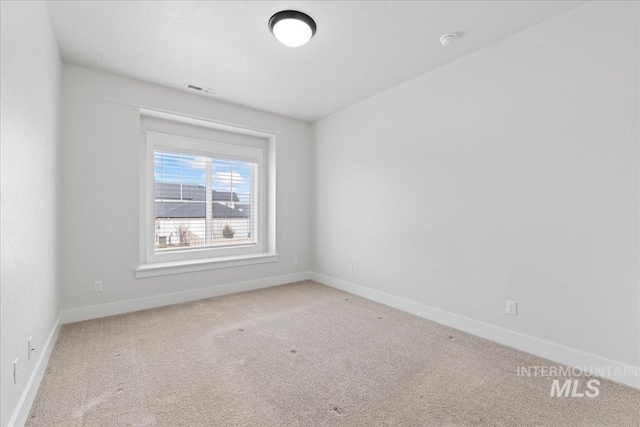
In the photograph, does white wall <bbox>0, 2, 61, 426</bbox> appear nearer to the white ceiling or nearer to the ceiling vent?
the white ceiling

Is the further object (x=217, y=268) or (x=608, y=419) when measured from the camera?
(x=217, y=268)

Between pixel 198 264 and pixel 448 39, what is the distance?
3.82m

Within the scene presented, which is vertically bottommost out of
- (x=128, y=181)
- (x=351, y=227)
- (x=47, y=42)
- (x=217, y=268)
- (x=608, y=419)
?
(x=608, y=419)

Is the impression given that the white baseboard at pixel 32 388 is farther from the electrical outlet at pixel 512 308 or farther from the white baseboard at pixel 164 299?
the electrical outlet at pixel 512 308

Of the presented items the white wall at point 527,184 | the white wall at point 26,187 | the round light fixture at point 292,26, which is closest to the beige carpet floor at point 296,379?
the white wall at point 26,187

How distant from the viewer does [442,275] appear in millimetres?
3105

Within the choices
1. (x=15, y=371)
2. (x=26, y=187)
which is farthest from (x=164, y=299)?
(x=26, y=187)

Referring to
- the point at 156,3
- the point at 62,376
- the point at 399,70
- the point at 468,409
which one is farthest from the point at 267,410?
the point at 399,70

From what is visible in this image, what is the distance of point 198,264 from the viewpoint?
3867 mm

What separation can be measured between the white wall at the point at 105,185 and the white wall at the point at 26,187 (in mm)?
515

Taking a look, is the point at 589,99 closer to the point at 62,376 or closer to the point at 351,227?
the point at 351,227

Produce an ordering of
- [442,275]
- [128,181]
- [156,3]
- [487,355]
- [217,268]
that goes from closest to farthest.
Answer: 1. [156,3]
2. [487,355]
3. [442,275]
4. [128,181]
5. [217,268]

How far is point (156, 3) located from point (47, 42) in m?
0.97

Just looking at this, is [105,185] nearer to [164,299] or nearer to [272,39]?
[164,299]
